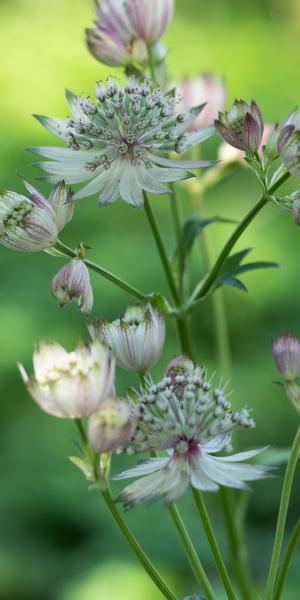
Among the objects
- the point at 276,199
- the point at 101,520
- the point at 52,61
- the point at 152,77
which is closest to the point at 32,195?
the point at 276,199

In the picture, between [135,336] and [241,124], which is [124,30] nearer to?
[241,124]

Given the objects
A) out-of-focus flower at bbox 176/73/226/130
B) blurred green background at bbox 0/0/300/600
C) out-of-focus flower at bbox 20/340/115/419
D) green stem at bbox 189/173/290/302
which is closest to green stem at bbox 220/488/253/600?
green stem at bbox 189/173/290/302

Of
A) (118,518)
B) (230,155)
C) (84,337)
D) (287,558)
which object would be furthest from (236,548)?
(84,337)

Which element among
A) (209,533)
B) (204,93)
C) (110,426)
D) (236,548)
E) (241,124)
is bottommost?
(236,548)

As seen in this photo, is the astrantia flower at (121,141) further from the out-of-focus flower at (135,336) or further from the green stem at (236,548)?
the green stem at (236,548)

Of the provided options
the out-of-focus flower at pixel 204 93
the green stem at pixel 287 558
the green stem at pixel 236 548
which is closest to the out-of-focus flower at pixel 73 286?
the green stem at pixel 287 558

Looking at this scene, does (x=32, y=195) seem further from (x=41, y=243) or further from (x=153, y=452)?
(x=153, y=452)
